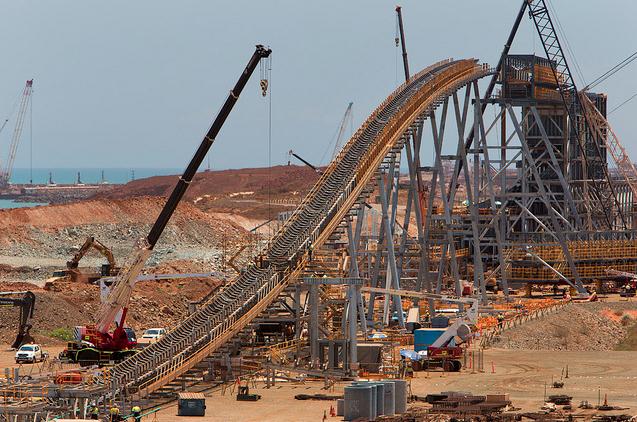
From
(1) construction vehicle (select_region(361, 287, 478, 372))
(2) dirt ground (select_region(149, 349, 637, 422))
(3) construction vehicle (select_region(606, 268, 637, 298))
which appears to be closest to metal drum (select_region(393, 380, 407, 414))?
(2) dirt ground (select_region(149, 349, 637, 422))

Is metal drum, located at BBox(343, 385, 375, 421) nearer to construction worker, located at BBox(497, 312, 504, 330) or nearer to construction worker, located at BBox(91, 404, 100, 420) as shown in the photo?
construction worker, located at BBox(91, 404, 100, 420)

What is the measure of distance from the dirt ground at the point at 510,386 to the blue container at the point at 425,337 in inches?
98.2

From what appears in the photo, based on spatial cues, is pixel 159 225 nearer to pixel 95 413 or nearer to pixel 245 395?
pixel 245 395

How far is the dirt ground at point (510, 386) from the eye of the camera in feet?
197

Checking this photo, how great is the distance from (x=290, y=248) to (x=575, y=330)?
814 inches

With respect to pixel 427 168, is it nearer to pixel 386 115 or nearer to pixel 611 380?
pixel 386 115

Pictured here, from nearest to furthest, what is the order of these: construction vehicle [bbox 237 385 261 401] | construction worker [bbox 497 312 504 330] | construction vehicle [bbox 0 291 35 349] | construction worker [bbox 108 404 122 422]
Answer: construction worker [bbox 108 404 122 422] < construction vehicle [bbox 237 385 261 401] < construction vehicle [bbox 0 291 35 349] < construction worker [bbox 497 312 504 330]

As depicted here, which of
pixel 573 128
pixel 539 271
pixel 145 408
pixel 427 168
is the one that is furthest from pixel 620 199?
pixel 145 408

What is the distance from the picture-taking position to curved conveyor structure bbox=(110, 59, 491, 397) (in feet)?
218

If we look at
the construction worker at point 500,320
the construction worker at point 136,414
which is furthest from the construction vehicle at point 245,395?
the construction worker at point 500,320

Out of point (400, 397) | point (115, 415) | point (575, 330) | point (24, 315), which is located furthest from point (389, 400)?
point (575, 330)

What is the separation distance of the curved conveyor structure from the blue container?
243 inches

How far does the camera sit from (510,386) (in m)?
68.0

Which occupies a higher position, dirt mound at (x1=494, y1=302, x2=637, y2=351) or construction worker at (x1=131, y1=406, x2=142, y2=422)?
dirt mound at (x1=494, y1=302, x2=637, y2=351)
